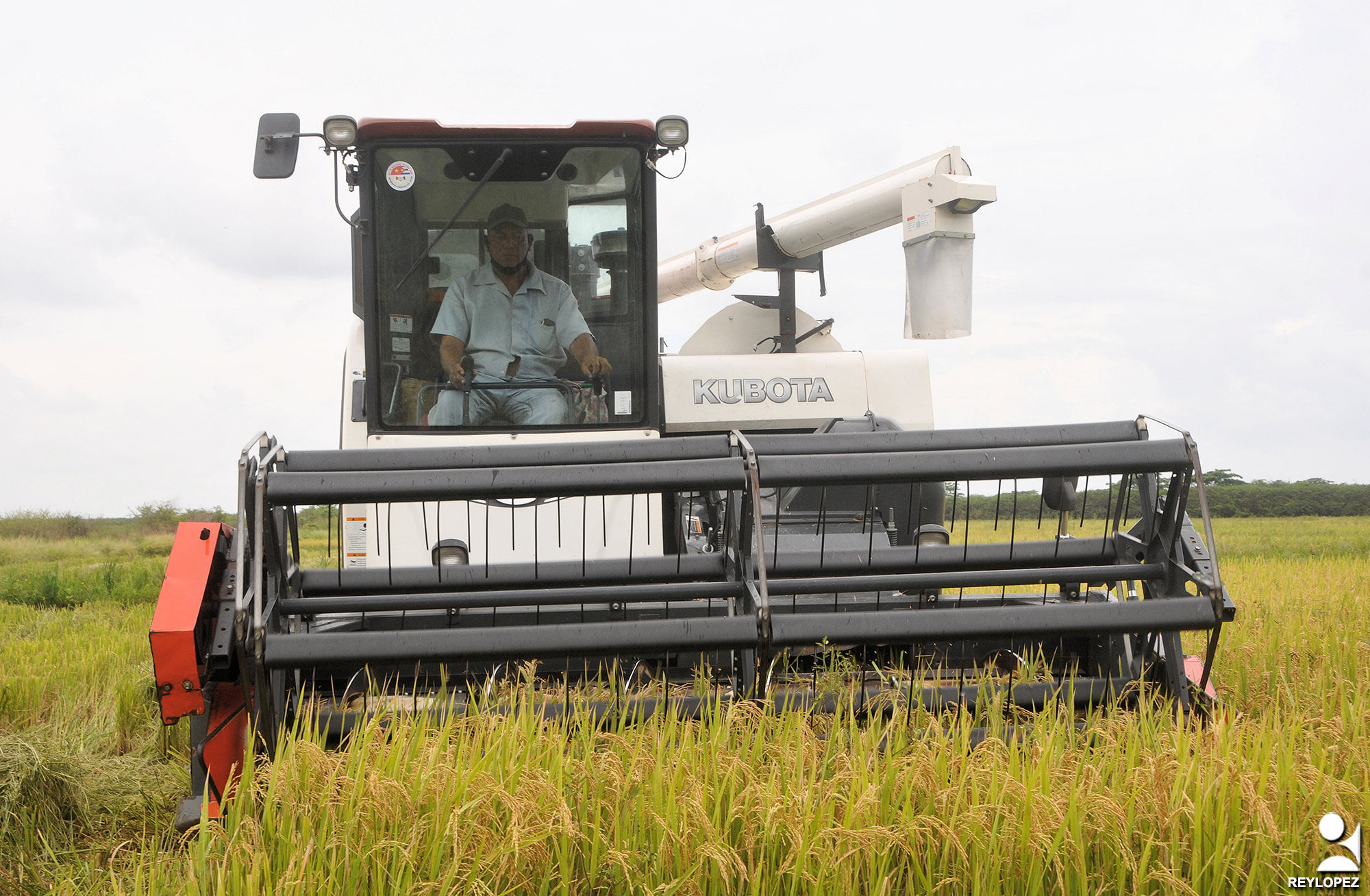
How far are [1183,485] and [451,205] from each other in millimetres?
3281

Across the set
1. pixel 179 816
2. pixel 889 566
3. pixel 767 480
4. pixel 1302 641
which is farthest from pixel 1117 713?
pixel 179 816

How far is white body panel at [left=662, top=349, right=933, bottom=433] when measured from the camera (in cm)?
576

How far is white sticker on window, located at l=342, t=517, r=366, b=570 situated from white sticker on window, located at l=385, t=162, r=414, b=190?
1509mm

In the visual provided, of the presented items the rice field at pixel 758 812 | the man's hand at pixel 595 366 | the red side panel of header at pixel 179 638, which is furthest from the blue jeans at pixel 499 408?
the rice field at pixel 758 812

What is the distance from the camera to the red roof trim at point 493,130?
4637 mm

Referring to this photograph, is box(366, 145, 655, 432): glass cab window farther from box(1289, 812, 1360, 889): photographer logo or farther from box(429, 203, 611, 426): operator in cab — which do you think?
box(1289, 812, 1360, 889): photographer logo

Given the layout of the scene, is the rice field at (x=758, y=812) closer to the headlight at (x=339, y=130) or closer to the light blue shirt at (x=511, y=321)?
the light blue shirt at (x=511, y=321)

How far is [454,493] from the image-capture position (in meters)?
3.04

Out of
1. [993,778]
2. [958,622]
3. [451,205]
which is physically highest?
[451,205]

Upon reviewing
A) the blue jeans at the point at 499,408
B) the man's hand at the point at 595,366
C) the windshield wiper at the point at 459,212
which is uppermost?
the windshield wiper at the point at 459,212

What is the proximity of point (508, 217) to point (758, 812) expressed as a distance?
332 centimetres

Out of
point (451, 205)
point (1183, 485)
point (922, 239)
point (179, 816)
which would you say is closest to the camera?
point (179, 816)

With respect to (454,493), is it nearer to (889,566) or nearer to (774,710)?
(774,710)

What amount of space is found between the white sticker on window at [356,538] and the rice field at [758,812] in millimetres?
1677
